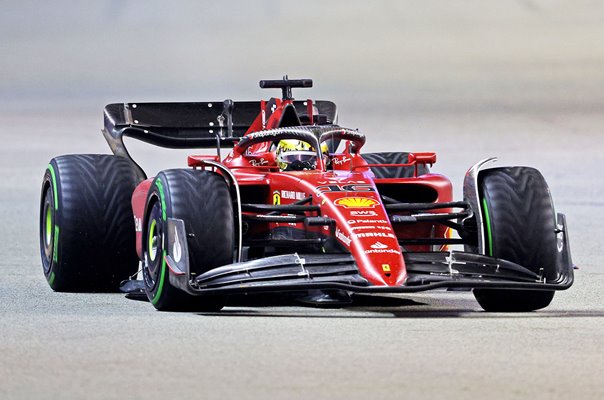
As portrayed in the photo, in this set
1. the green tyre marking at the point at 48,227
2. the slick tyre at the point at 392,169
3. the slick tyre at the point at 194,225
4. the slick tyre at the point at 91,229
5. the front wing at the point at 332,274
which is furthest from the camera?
the slick tyre at the point at 392,169

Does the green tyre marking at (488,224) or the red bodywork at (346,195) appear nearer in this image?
the red bodywork at (346,195)

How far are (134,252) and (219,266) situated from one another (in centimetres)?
252

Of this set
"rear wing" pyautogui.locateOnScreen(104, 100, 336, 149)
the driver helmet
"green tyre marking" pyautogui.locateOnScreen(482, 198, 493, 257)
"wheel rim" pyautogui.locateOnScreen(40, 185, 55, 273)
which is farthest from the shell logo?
"rear wing" pyautogui.locateOnScreen(104, 100, 336, 149)

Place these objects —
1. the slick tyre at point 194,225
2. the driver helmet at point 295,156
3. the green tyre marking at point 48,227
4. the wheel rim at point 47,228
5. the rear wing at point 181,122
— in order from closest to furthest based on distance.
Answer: the slick tyre at point 194,225
the driver helmet at point 295,156
the wheel rim at point 47,228
the green tyre marking at point 48,227
the rear wing at point 181,122

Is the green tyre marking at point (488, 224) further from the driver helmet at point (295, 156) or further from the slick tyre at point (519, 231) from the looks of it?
the driver helmet at point (295, 156)

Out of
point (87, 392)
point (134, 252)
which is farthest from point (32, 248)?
point (87, 392)

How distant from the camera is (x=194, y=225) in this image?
416 inches

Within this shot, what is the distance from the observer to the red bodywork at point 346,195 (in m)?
10.2

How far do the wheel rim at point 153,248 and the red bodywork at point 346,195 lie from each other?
0.79ft

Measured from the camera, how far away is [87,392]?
7.20 meters

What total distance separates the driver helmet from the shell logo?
4.86 feet

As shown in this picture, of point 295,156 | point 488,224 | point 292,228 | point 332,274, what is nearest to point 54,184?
point 295,156

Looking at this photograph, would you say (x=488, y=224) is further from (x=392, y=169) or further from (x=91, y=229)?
(x=91, y=229)

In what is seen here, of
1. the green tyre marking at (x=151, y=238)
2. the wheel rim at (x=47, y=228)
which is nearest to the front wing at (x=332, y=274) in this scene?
the green tyre marking at (x=151, y=238)
